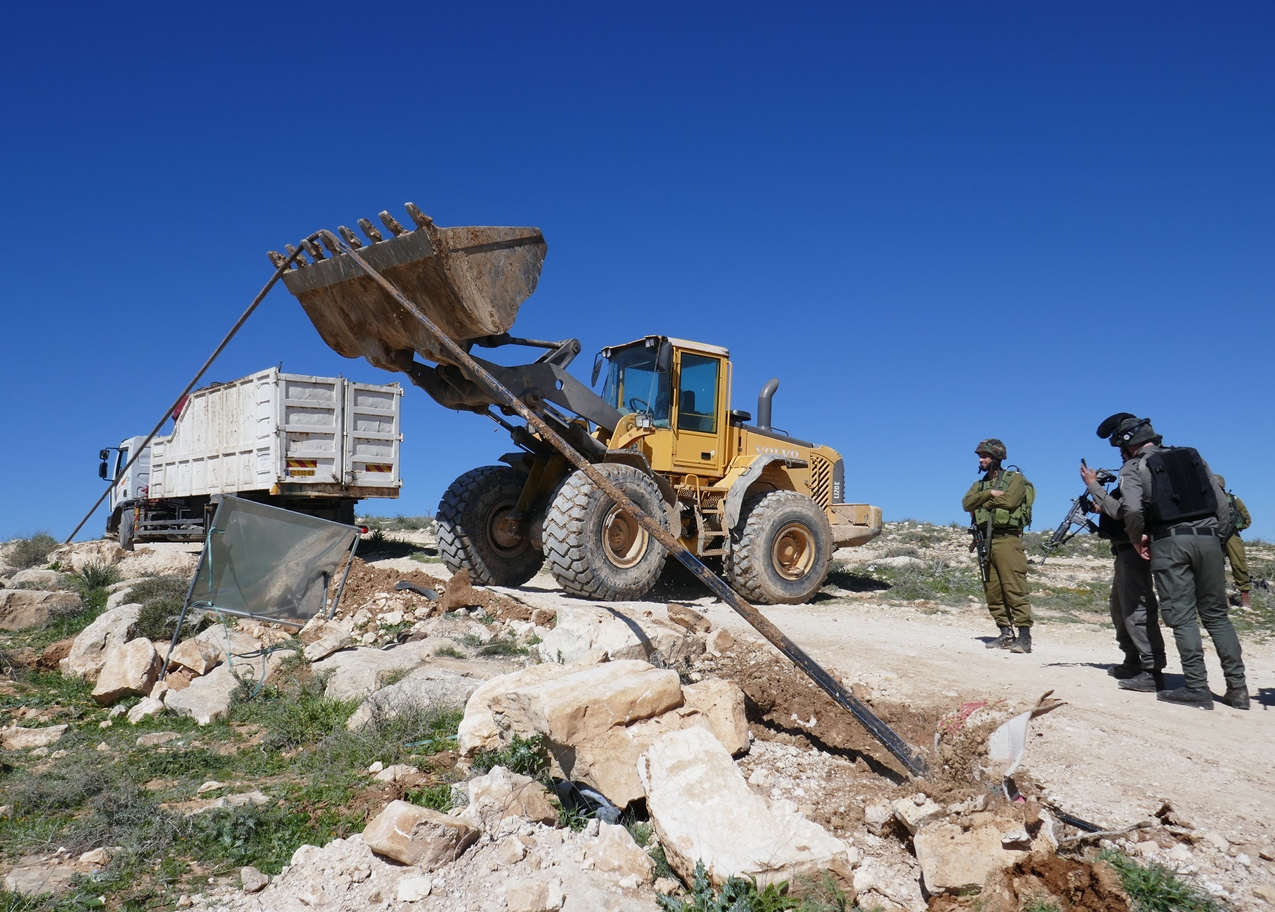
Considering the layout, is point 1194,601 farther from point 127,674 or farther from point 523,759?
point 127,674

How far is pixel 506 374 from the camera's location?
7.99 m

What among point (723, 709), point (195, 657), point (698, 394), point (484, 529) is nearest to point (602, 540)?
point (484, 529)

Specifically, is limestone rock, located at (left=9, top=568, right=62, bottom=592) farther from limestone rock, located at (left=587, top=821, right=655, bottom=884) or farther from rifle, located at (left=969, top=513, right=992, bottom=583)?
rifle, located at (left=969, top=513, right=992, bottom=583)

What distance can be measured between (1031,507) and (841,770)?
13.7ft

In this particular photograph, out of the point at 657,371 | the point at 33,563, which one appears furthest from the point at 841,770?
the point at 33,563

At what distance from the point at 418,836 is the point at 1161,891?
2.62 meters

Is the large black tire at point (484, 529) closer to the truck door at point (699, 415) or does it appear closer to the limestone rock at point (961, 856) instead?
the truck door at point (699, 415)

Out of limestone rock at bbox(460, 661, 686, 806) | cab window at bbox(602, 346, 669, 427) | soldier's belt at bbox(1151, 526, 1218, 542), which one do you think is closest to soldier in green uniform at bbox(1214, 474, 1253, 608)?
soldier's belt at bbox(1151, 526, 1218, 542)

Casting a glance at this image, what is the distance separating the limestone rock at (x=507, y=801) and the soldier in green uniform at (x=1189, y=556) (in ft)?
13.9

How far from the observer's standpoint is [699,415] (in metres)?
9.52

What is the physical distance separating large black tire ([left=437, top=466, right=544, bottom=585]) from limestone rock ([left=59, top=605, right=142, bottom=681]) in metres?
2.95

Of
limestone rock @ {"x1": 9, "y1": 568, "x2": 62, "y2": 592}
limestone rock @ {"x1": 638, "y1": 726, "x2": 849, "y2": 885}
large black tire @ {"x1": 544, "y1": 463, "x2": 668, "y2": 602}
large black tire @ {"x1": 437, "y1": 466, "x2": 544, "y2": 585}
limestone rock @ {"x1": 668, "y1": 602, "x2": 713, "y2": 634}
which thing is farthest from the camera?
limestone rock @ {"x1": 9, "y1": 568, "x2": 62, "y2": 592}

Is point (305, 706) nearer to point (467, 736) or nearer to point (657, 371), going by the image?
point (467, 736)

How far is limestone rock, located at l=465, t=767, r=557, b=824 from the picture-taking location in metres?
3.38
